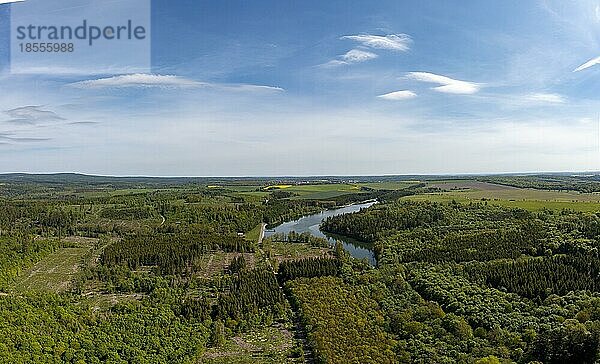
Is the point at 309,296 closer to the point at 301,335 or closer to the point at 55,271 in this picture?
the point at 301,335

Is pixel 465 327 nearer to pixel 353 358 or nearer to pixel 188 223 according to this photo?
pixel 353 358

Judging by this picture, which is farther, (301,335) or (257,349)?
(301,335)

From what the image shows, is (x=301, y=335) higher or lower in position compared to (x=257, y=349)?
higher

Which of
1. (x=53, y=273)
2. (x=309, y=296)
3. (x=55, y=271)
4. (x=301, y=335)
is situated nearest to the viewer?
(x=301, y=335)

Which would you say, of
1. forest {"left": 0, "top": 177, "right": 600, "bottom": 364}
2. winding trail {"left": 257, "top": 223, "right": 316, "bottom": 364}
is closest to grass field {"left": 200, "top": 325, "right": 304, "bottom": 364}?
forest {"left": 0, "top": 177, "right": 600, "bottom": 364}

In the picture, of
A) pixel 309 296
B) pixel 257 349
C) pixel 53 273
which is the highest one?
pixel 309 296

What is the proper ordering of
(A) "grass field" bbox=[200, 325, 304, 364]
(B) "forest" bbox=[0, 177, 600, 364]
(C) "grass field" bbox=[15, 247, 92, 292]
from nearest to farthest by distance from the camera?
(B) "forest" bbox=[0, 177, 600, 364] → (A) "grass field" bbox=[200, 325, 304, 364] → (C) "grass field" bbox=[15, 247, 92, 292]

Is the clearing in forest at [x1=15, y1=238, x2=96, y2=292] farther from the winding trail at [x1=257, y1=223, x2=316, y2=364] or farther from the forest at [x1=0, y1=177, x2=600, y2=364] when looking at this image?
Result: the winding trail at [x1=257, y1=223, x2=316, y2=364]

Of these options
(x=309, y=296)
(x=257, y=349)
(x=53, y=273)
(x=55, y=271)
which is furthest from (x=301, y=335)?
(x=55, y=271)

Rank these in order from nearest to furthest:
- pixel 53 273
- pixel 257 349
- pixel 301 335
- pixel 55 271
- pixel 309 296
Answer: pixel 257 349 → pixel 301 335 → pixel 309 296 → pixel 53 273 → pixel 55 271
